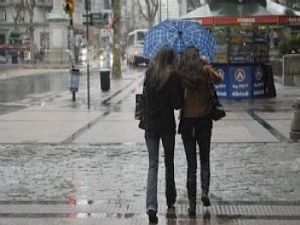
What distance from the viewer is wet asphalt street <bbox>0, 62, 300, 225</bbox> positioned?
7.65m

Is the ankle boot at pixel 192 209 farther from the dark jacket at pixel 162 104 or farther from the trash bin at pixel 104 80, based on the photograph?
the trash bin at pixel 104 80

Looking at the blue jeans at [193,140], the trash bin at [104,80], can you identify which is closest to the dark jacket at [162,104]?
the blue jeans at [193,140]

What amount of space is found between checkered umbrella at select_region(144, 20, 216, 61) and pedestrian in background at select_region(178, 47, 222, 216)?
121 cm

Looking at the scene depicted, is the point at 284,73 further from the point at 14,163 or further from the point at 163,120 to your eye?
the point at 163,120

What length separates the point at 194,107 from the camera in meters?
7.45

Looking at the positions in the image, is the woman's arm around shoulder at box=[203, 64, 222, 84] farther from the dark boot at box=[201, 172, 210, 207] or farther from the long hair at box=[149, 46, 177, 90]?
the dark boot at box=[201, 172, 210, 207]

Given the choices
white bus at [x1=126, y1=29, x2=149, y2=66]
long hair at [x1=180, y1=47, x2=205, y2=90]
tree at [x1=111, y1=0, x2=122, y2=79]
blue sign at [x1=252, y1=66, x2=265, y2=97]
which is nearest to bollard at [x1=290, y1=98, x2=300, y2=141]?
long hair at [x1=180, y1=47, x2=205, y2=90]

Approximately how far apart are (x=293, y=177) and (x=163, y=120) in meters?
3.10

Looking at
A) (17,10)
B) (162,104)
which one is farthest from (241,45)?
(17,10)

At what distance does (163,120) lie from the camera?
23.7ft

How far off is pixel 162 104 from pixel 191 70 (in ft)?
1.66

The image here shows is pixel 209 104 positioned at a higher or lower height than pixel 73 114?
higher

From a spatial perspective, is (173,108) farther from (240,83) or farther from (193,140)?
(240,83)

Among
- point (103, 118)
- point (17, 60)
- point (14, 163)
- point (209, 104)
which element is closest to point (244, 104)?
point (103, 118)
